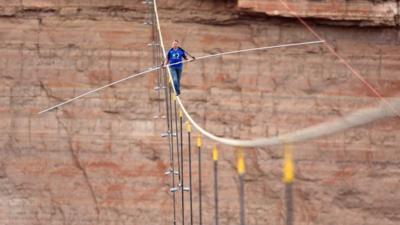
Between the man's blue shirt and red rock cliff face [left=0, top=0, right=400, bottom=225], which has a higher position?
the man's blue shirt

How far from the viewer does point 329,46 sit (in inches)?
354

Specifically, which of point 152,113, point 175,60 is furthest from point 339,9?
point 175,60

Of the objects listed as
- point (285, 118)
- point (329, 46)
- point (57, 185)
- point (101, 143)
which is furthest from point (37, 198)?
point (329, 46)

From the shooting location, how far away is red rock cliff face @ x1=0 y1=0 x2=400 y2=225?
893 centimetres

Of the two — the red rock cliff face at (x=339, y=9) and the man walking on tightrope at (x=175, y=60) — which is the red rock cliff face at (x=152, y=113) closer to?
the red rock cliff face at (x=339, y=9)

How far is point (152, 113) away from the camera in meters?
8.94

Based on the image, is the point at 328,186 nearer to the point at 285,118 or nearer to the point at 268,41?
the point at 285,118

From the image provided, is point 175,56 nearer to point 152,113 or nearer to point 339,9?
point 152,113

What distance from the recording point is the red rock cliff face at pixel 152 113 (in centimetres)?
893

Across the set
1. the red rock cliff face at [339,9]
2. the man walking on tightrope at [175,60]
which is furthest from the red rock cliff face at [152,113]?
the man walking on tightrope at [175,60]

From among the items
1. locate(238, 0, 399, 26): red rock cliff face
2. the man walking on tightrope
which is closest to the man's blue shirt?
the man walking on tightrope

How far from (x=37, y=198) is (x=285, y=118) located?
94.7 inches

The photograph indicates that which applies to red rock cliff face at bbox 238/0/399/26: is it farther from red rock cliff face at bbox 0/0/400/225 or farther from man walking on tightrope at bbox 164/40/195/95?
man walking on tightrope at bbox 164/40/195/95

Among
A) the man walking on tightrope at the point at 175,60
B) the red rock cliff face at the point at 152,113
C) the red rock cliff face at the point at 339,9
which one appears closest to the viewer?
the man walking on tightrope at the point at 175,60
